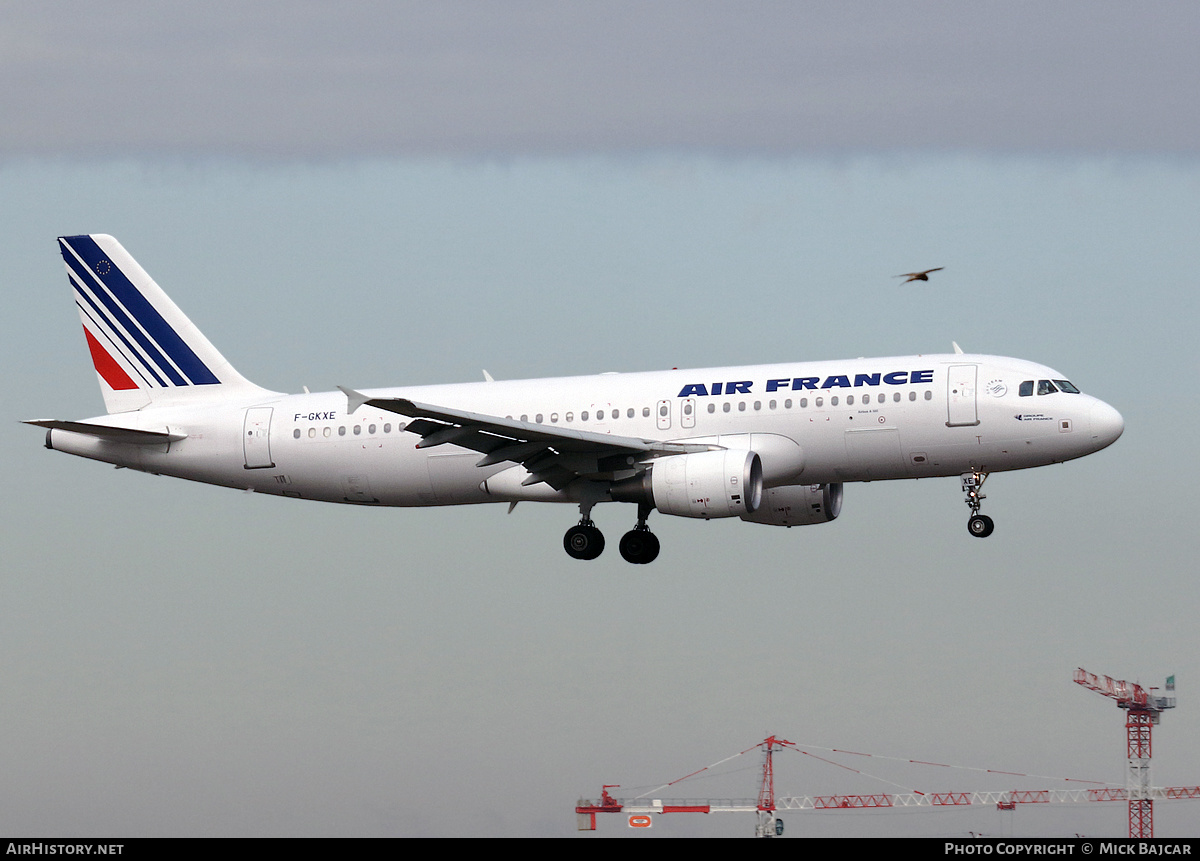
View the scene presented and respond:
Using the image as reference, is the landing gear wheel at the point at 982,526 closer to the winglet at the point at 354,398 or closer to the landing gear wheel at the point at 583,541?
the landing gear wheel at the point at 583,541

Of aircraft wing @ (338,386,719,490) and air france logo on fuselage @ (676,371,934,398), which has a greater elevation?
air france logo on fuselage @ (676,371,934,398)

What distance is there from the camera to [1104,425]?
43812mm

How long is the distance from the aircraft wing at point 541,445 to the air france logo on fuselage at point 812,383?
5.46ft

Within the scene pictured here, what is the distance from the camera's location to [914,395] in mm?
44031

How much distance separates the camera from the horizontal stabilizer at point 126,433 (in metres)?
49.3

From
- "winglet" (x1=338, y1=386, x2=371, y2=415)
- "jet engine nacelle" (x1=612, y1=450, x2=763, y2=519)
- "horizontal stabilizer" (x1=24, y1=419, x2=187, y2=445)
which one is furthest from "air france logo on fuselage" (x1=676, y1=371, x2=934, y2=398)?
"horizontal stabilizer" (x1=24, y1=419, x2=187, y2=445)

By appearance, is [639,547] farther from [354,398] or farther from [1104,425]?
Answer: [1104,425]

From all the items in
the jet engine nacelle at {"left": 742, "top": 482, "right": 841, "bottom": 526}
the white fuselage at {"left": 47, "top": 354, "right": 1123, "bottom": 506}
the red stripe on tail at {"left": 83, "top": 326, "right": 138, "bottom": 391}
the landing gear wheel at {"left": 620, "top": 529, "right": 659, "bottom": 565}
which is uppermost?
the red stripe on tail at {"left": 83, "top": 326, "right": 138, "bottom": 391}

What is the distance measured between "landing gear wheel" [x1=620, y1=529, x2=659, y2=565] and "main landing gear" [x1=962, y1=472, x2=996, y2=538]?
8.59m

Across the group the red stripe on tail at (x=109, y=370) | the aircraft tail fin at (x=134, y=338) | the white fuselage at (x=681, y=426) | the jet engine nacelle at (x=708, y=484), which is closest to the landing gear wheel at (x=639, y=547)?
the white fuselage at (x=681, y=426)

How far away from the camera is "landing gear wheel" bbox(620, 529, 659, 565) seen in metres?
47.5

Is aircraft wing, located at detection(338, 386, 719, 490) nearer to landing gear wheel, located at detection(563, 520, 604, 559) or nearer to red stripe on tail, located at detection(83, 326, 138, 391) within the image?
landing gear wheel, located at detection(563, 520, 604, 559)

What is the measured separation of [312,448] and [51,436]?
817 centimetres
